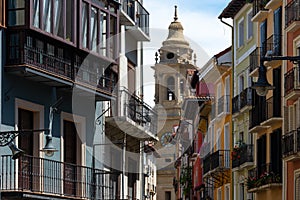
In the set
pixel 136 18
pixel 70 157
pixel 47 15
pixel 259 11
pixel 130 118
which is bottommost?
pixel 70 157

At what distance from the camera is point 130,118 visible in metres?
35.6

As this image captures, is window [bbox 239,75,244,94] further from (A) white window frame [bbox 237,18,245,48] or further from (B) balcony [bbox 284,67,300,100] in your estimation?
(B) balcony [bbox 284,67,300,100]

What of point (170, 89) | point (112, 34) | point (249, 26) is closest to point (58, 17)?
point (112, 34)

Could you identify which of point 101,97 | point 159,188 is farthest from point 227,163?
point 159,188

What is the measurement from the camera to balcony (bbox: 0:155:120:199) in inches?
1008

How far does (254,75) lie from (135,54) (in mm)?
4750

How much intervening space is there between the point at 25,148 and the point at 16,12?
152 inches

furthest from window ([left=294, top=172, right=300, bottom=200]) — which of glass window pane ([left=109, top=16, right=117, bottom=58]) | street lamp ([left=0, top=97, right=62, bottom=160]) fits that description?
street lamp ([left=0, top=97, right=62, bottom=160])

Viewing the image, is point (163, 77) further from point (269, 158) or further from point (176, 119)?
point (269, 158)

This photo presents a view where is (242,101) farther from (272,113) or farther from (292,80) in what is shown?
(292,80)

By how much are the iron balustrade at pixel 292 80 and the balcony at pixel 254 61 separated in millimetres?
4532

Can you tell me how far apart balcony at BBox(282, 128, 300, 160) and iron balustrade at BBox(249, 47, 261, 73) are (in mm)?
5550

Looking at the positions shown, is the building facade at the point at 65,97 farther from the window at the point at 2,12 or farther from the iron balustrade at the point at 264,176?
the iron balustrade at the point at 264,176

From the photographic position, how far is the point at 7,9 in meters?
26.0
